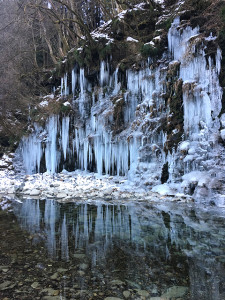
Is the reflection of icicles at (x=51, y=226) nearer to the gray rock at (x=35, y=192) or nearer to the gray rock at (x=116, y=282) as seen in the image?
the gray rock at (x=116, y=282)

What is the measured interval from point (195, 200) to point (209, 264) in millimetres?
4184

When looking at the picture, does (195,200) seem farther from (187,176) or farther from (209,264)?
(209,264)

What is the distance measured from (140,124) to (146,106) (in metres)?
0.89

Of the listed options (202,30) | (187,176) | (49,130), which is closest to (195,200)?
(187,176)

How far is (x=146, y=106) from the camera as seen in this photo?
10.6 meters

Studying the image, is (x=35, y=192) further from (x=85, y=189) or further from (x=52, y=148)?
(x=52, y=148)

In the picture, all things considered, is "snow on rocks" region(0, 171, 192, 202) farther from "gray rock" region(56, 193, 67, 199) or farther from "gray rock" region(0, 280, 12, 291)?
"gray rock" region(0, 280, 12, 291)

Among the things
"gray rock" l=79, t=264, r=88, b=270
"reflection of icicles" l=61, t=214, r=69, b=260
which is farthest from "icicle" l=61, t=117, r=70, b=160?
"gray rock" l=79, t=264, r=88, b=270

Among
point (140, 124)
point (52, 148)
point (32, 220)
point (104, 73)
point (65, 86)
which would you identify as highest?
point (104, 73)

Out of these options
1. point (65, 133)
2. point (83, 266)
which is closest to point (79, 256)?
point (83, 266)

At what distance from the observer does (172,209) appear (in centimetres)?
588

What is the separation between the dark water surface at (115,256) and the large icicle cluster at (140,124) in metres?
3.17

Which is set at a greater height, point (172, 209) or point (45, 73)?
point (45, 73)

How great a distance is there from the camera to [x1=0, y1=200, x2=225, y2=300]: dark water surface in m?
2.17
